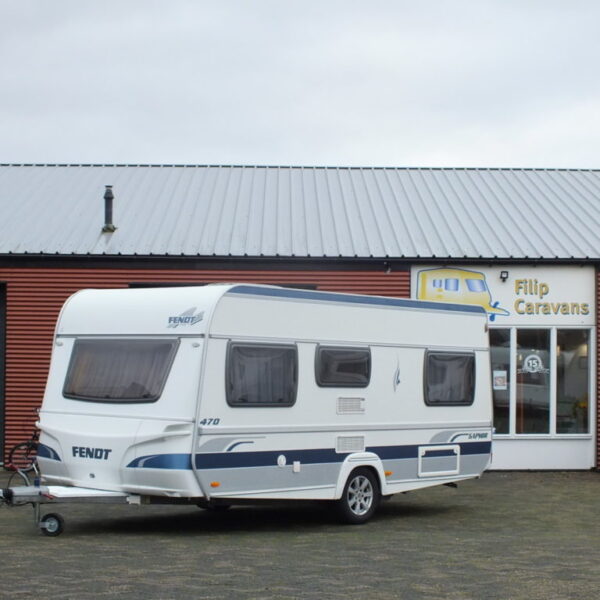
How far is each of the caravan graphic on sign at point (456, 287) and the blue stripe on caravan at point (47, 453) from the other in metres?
9.53

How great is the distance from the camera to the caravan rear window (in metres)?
12.3

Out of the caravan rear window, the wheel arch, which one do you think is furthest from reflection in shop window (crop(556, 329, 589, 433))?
the caravan rear window

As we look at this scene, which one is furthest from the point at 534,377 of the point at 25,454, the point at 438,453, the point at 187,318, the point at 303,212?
the point at 187,318

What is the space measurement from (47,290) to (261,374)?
29.8 feet

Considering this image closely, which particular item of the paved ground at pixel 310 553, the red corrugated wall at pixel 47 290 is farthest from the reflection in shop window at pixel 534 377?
the paved ground at pixel 310 553

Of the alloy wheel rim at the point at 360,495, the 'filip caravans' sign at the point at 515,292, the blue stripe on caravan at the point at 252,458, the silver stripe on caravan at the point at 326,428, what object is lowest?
the alloy wheel rim at the point at 360,495

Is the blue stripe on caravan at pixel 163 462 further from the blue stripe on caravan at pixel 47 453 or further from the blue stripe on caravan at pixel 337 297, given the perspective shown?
the blue stripe on caravan at pixel 337 297

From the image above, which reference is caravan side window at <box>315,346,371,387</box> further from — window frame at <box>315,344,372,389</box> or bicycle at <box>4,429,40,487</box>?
bicycle at <box>4,429,40,487</box>

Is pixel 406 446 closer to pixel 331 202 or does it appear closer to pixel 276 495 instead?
pixel 276 495

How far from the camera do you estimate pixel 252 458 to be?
41.3ft

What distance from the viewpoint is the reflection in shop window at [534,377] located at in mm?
21016

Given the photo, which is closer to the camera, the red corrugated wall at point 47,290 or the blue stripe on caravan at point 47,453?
the blue stripe on caravan at point 47,453

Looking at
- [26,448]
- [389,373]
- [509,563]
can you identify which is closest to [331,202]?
[26,448]

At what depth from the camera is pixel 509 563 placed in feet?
35.1
